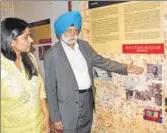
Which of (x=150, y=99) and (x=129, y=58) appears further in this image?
(x=129, y=58)

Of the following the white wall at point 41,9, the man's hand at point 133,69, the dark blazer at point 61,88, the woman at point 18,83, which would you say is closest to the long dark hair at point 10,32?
the woman at point 18,83

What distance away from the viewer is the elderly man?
201 cm

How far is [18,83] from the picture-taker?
5.18ft

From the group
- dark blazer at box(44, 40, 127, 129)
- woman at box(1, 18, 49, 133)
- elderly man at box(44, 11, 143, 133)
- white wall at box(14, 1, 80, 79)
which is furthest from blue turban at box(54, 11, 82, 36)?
white wall at box(14, 1, 80, 79)

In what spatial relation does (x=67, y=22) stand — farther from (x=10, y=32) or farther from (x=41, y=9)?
(x=41, y=9)

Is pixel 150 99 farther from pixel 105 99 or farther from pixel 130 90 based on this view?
pixel 105 99

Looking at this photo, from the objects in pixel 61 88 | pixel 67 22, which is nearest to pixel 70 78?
pixel 61 88

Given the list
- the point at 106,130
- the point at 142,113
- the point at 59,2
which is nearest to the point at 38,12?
the point at 59,2

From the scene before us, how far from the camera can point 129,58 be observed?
85.7 inches

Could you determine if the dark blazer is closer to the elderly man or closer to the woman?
the elderly man

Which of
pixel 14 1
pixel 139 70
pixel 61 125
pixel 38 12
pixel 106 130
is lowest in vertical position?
pixel 106 130

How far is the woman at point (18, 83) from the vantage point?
1.56 metres

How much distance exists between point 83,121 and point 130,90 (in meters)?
0.47

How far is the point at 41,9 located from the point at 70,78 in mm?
1625
